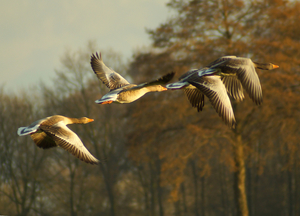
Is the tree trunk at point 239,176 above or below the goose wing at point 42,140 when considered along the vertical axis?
below

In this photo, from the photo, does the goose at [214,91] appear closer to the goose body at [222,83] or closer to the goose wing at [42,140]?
the goose body at [222,83]

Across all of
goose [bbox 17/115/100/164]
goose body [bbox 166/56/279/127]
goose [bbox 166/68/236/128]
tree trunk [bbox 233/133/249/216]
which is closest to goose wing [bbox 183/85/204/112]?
goose body [bbox 166/56/279/127]

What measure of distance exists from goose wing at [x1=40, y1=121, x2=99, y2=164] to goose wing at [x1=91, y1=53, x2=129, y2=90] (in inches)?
59.0

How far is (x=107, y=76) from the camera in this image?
23.6 feet

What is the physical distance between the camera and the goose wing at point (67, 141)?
5.34 meters

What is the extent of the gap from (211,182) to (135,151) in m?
14.5

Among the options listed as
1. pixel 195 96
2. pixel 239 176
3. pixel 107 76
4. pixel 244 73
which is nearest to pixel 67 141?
pixel 107 76

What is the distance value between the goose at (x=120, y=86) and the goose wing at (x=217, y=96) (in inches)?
30.6

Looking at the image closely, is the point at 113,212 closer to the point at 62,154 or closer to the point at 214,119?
the point at 62,154

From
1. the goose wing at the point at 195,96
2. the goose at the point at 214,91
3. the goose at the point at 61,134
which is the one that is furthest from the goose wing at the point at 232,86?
the goose at the point at 61,134

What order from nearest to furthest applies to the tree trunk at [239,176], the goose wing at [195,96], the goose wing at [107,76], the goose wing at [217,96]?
the goose wing at [217,96] < the goose wing at [195,96] < the goose wing at [107,76] < the tree trunk at [239,176]

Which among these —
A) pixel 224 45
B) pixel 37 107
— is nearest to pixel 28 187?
pixel 37 107

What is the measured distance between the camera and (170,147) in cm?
1545

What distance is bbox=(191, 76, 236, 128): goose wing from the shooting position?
201 inches
